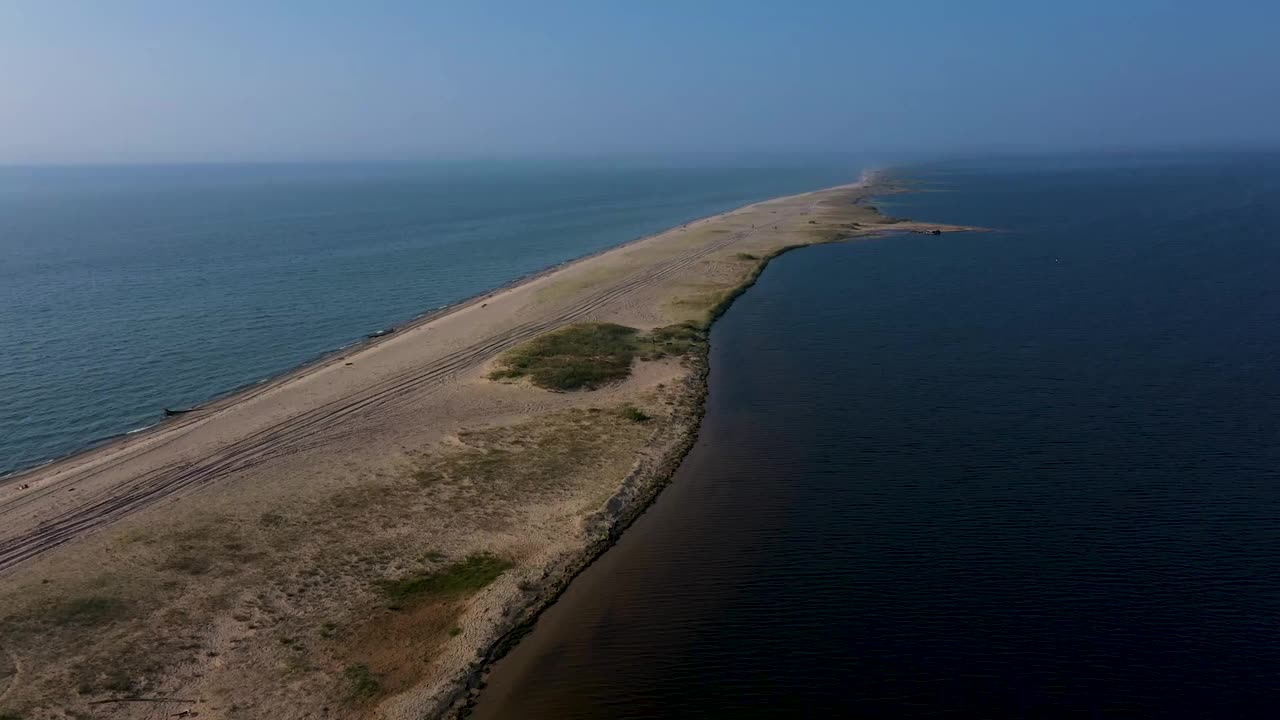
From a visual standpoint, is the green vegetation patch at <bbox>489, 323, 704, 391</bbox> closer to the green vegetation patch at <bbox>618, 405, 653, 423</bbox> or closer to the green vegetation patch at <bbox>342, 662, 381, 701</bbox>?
the green vegetation patch at <bbox>618, 405, 653, 423</bbox>

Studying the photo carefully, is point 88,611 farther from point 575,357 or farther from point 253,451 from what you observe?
point 575,357

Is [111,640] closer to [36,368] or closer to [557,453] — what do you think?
[557,453]

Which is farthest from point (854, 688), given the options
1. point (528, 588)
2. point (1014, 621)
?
point (528, 588)

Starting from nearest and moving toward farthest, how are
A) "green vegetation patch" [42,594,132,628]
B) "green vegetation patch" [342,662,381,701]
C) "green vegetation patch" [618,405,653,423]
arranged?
1. "green vegetation patch" [342,662,381,701]
2. "green vegetation patch" [42,594,132,628]
3. "green vegetation patch" [618,405,653,423]

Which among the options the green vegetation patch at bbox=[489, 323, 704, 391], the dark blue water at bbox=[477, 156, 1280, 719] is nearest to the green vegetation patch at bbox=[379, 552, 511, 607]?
the dark blue water at bbox=[477, 156, 1280, 719]

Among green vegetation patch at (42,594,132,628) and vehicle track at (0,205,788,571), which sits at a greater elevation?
vehicle track at (0,205,788,571)

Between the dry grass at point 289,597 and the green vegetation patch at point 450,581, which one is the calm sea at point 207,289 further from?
the green vegetation patch at point 450,581
